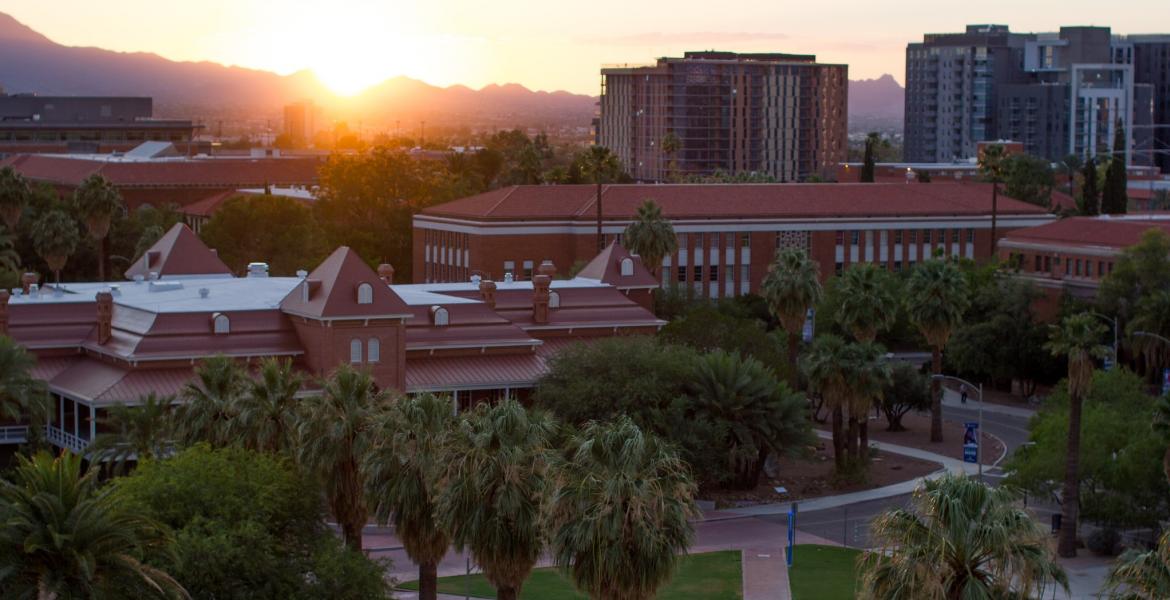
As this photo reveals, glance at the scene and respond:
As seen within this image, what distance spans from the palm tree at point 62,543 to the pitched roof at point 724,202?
94.4 meters

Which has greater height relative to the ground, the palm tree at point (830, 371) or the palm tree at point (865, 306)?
the palm tree at point (865, 306)

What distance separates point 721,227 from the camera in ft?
458

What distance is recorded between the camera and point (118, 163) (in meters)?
184

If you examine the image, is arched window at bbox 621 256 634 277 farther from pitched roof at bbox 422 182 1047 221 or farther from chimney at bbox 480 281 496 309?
pitched roof at bbox 422 182 1047 221

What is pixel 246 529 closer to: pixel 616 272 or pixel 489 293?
pixel 489 293

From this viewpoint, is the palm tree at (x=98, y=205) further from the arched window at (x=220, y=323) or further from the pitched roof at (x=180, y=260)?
the arched window at (x=220, y=323)

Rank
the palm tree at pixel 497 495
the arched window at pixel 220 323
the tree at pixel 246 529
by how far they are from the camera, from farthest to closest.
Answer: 1. the arched window at pixel 220 323
2. the tree at pixel 246 529
3. the palm tree at pixel 497 495

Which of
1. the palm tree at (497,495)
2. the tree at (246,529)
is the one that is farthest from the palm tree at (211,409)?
the palm tree at (497,495)

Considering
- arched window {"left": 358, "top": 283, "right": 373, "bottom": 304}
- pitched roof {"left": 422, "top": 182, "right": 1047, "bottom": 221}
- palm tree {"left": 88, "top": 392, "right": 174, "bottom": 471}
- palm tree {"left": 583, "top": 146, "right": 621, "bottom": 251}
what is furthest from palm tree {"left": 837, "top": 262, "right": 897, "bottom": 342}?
pitched roof {"left": 422, "top": 182, "right": 1047, "bottom": 221}

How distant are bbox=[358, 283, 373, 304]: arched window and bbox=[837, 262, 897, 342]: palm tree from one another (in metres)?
23.3

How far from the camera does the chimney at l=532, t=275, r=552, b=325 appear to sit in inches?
3620

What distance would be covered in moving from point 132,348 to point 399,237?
276 feet

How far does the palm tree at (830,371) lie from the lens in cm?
8325

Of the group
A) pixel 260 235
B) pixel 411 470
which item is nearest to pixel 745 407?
pixel 411 470
